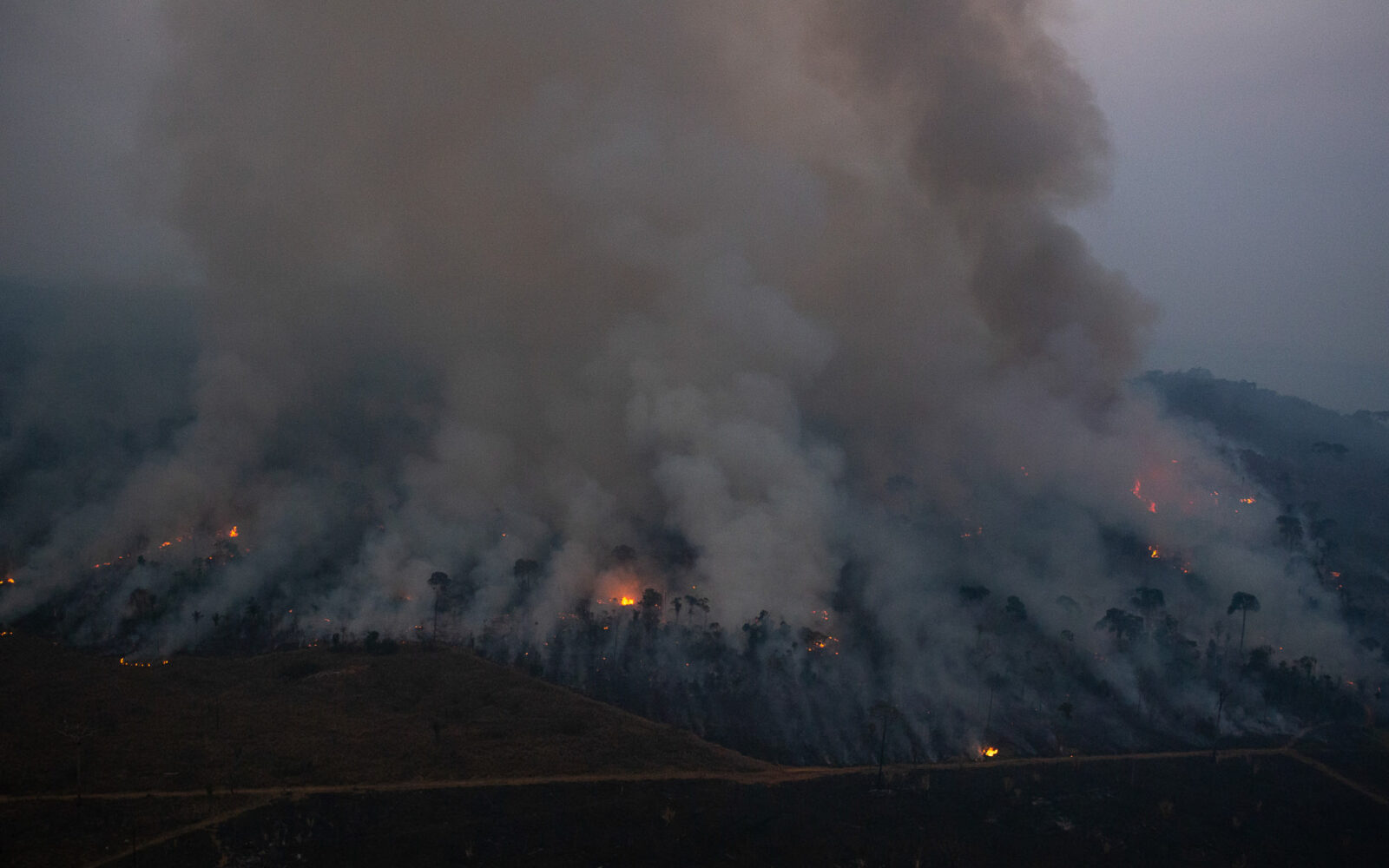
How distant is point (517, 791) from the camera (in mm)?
40062

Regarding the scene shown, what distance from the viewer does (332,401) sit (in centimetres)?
9750

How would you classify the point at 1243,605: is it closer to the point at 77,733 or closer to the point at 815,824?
the point at 815,824

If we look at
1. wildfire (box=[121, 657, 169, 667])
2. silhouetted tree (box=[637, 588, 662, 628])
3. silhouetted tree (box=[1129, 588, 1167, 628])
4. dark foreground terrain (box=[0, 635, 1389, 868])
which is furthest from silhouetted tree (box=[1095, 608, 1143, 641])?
wildfire (box=[121, 657, 169, 667])

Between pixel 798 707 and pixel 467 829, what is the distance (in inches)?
827

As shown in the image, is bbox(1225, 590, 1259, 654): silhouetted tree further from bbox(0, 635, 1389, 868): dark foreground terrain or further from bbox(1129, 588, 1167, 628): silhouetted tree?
bbox(0, 635, 1389, 868): dark foreground terrain

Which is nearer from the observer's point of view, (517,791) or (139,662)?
(517,791)

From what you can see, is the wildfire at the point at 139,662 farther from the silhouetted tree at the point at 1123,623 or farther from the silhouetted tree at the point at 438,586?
the silhouetted tree at the point at 1123,623

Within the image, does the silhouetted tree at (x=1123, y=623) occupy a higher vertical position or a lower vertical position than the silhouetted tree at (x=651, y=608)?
higher

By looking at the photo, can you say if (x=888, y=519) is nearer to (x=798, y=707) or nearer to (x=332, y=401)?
(x=798, y=707)

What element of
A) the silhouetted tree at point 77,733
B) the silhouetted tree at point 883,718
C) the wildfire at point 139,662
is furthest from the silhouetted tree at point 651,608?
the silhouetted tree at point 77,733

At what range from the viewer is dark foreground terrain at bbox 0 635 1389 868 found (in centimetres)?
3488

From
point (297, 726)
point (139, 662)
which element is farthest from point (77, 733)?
point (139, 662)

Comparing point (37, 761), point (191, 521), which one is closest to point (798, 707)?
point (37, 761)

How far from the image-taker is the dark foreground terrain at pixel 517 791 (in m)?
34.9
